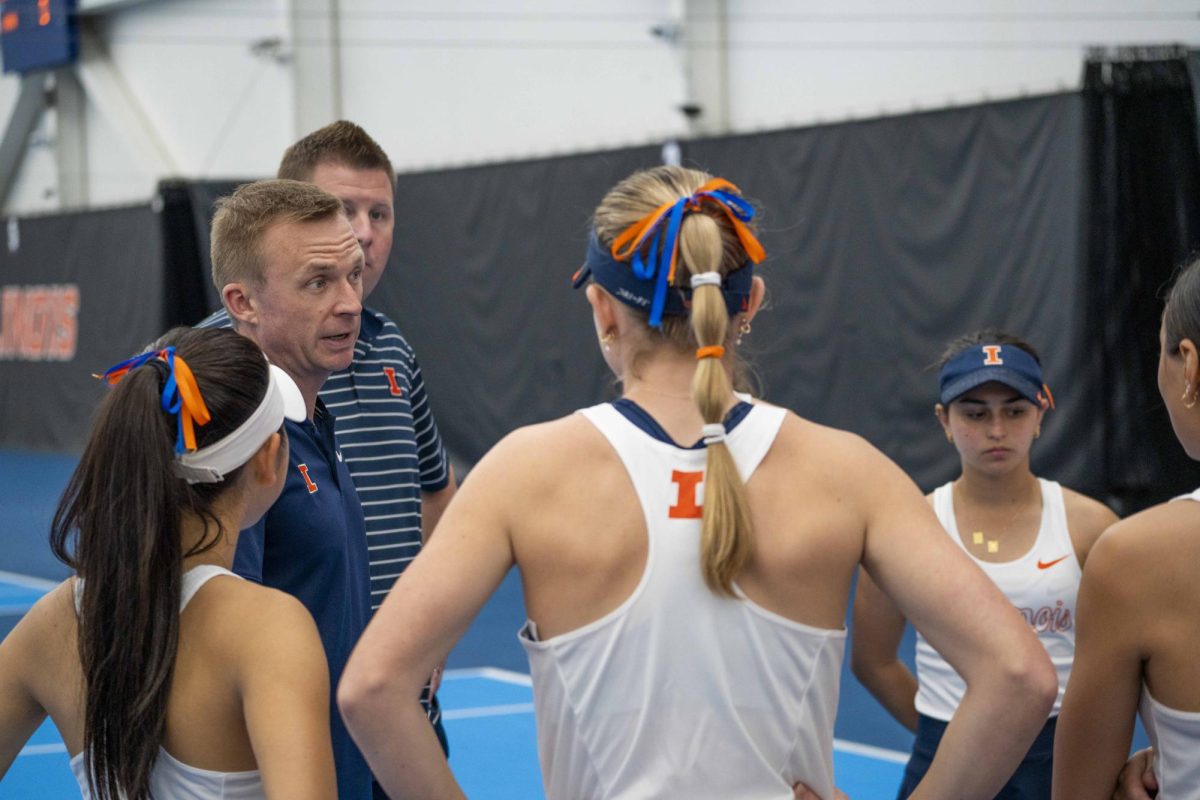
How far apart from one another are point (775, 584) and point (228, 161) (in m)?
16.1

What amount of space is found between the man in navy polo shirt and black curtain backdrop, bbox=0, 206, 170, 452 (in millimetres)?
12709

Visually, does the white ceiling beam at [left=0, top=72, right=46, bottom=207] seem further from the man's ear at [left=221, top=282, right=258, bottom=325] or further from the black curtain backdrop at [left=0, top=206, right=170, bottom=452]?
the man's ear at [left=221, top=282, right=258, bottom=325]

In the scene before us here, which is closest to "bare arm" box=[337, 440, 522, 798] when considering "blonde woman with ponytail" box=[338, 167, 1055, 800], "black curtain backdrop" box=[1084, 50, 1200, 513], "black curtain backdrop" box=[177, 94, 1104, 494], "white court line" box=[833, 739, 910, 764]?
"blonde woman with ponytail" box=[338, 167, 1055, 800]

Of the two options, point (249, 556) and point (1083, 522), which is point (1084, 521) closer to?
point (1083, 522)

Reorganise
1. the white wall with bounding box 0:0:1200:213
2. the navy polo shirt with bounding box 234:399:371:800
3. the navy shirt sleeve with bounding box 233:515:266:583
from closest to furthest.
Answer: the navy shirt sleeve with bounding box 233:515:266:583 < the navy polo shirt with bounding box 234:399:371:800 < the white wall with bounding box 0:0:1200:213

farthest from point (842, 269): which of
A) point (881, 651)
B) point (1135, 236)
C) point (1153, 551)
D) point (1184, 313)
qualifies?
point (1153, 551)

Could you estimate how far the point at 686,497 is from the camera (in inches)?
69.4

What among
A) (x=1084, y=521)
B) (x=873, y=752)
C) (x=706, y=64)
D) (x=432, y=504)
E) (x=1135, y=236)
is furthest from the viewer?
(x=706, y=64)

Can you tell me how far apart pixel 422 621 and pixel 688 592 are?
324 mm

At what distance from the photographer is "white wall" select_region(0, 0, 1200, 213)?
1045 centimetres

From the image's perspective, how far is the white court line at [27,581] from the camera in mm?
8883

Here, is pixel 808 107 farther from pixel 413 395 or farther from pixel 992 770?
pixel 992 770

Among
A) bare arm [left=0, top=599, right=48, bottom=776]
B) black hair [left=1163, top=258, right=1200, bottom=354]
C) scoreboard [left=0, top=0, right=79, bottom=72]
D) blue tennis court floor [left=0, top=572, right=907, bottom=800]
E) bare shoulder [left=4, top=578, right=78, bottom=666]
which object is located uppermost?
scoreboard [left=0, top=0, right=79, bottom=72]

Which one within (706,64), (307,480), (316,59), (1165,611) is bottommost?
(1165,611)
